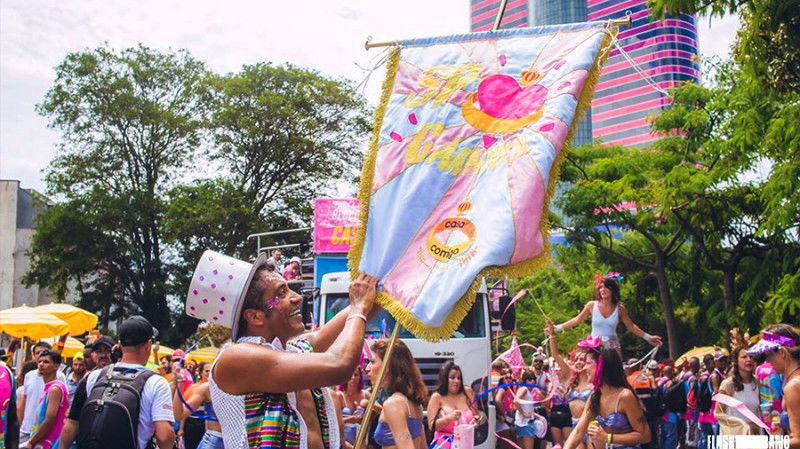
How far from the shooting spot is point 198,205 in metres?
36.8

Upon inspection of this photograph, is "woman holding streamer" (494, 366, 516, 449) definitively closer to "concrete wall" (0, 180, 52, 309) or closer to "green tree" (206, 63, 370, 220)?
"green tree" (206, 63, 370, 220)

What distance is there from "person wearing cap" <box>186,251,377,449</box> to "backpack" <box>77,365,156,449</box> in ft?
7.07

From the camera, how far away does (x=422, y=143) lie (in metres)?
5.02

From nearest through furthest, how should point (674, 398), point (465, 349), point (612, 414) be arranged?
point (612, 414), point (465, 349), point (674, 398)

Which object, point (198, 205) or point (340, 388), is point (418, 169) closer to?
point (340, 388)

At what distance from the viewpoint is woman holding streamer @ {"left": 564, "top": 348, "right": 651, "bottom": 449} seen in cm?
664

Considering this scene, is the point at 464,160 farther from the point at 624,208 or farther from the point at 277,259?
the point at 624,208

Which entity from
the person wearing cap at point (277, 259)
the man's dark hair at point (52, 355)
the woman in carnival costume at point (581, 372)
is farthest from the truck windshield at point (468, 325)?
the man's dark hair at point (52, 355)

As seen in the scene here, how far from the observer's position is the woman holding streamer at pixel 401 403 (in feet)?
22.7

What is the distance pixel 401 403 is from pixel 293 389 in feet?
12.6

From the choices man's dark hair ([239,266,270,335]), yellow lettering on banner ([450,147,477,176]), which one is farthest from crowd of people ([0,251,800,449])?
yellow lettering on banner ([450,147,477,176])

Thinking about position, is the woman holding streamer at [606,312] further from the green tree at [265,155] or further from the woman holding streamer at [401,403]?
the green tree at [265,155]

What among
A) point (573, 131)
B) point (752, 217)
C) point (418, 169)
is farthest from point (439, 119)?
point (752, 217)

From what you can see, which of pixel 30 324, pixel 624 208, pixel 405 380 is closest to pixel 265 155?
pixel 624 208
